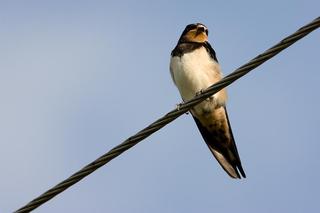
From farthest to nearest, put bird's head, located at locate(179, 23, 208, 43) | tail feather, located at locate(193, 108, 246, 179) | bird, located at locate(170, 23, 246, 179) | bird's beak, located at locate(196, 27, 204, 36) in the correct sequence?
bird's beak, located at locate(196, 27, 204, 36)
bird's head, located at locate(179, 23, 208, 43)
bird, located at locate(170, 23, 246, 179)
tail feather, located at locate(193, 108, 246, 179)

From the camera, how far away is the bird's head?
24.1ft

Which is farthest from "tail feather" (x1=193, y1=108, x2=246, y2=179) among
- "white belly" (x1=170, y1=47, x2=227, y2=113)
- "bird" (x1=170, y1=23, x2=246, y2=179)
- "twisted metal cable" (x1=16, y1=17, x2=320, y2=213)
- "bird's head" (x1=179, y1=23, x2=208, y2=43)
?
"twisted metal cable" (x1=16, y1=17, x2=320, y2=213)

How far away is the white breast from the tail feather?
0.30m

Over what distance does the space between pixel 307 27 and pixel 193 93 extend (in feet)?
10.5

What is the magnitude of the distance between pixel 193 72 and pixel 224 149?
2.36 ft

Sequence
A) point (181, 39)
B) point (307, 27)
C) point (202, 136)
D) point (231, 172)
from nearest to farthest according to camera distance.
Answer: point (307, 27) → point (231, 172) → point (202, 136) → point (181, 39)

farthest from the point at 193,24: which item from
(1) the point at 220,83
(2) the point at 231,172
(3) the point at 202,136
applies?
(1) the point at 220,83

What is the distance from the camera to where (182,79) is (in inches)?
263

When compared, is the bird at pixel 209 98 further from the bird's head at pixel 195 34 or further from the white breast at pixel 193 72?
the bird's head at pixel 195 34

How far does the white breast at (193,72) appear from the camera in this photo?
21.9 feet

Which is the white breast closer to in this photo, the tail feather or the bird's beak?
the tail feather

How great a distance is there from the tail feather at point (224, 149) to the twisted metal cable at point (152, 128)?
251cm

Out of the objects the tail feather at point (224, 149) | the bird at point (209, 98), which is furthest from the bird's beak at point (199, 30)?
the tail feather at point (224, 149)

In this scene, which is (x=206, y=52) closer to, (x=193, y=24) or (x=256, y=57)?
(x=193, y=24)
